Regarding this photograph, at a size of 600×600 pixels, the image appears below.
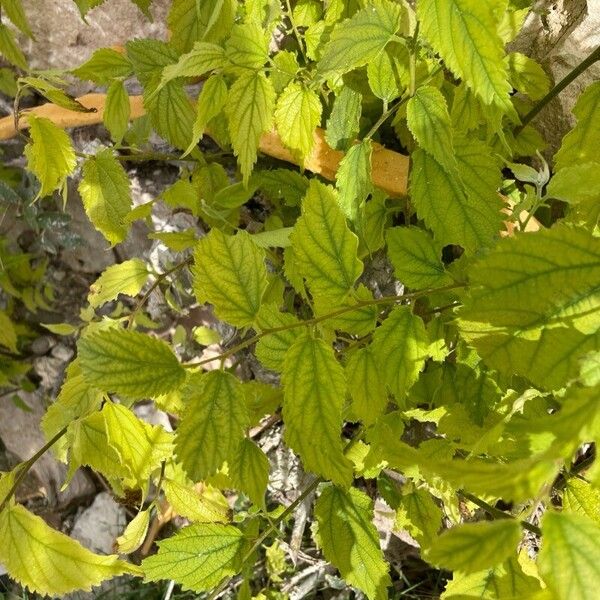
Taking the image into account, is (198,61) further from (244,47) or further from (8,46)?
(8,46)

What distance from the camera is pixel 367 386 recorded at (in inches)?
33.9

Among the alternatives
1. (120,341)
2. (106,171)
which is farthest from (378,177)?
(120,341)

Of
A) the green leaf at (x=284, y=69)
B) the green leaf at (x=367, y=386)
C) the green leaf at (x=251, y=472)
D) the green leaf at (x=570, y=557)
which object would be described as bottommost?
the green leaf at (x=251, y=472)

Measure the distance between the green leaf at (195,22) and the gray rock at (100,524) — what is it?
1.19 meters

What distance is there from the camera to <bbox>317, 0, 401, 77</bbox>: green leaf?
2.72 feet

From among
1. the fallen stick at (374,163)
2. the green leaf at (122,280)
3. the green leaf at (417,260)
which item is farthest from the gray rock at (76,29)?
the green leaf at (417,260)

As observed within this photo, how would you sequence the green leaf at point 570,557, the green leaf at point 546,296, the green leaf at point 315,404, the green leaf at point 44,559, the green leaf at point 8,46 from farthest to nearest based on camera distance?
1. the green leaf at point 8,46
2. the green leaf at point 44,559
3. the green leaf at point 315,404
4. the green leaf at point 546,296
5. the green leaf at point 570,557

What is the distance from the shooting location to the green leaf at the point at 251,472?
0.92 metres

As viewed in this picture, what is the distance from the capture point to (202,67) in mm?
879

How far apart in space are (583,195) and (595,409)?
52 cm

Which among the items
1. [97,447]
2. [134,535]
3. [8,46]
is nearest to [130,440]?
[97,447]

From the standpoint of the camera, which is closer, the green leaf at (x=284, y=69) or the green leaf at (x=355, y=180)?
the green leaf at (x=355, y=180)

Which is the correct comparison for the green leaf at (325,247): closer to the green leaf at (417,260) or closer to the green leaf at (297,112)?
the green leaf at (417,260)

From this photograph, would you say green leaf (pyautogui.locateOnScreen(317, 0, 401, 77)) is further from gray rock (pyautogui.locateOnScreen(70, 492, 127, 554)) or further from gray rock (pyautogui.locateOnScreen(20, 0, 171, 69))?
gray rock (pyautogui.locateOnScreen(70, 492, 127, 554))
